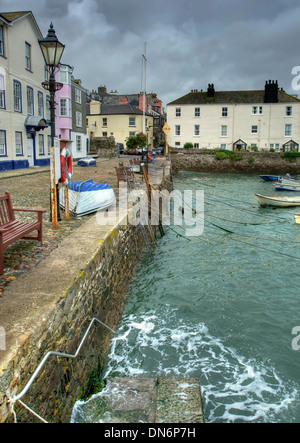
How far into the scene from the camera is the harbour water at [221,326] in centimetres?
540

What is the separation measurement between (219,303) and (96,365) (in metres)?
3.63

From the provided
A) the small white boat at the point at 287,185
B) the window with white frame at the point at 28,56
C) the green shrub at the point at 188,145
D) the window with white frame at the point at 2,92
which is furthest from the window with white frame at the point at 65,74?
the green shrub at the point at 188,145

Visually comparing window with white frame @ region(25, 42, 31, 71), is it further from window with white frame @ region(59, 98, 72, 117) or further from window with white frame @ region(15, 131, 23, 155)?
window with white frame @ region(59, 98, 72, 117)

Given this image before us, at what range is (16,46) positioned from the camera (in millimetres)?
24141

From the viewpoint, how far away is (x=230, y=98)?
2205 inches

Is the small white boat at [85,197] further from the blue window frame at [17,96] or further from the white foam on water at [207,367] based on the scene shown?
the blue window frame at [17,96]

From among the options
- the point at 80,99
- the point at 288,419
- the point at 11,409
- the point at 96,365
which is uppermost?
the point at 80,99

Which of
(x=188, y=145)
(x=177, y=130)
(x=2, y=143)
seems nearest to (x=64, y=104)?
(x=2, y=143)

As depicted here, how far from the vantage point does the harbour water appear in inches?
213

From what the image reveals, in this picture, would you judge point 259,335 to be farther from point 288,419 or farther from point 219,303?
point 288,419

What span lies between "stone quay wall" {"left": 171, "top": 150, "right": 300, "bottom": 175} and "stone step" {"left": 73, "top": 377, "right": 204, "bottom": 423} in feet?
146

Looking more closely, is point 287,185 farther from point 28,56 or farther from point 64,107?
point 28,56
